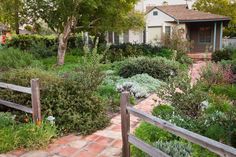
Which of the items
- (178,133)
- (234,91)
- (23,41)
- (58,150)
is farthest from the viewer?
(23,41)

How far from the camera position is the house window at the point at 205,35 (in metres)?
23.8

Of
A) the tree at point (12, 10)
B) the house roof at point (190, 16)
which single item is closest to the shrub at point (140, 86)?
the tree at point (12, 10)

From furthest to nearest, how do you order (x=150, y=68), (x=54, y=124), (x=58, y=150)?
(x=150, y=68) < (x=54, y=124) < (x=58, y=150)

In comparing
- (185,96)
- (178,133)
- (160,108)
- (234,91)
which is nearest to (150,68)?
(234,91)

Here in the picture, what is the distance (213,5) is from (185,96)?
87.9 ft

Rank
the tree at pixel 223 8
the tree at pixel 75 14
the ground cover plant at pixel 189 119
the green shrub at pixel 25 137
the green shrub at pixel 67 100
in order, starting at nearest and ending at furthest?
the ground cover plant at pixel 189 119
the green shrub at pixel 25 137
the green shrub at pixel 67 100
the tree at pixel 75 14
the tree at pixel 223 8

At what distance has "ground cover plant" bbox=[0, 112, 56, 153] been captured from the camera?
15.1 ft

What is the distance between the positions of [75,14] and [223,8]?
64.4ft

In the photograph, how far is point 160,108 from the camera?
18.6ft

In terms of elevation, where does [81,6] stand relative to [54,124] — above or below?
above

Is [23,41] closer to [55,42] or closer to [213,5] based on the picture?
[55,42]

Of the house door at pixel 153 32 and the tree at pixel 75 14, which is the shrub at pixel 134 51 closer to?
the tree at pixel 75 14

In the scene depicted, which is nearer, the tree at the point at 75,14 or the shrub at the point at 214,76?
the shrub at the point at 214,76

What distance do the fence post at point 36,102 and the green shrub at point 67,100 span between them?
329 mm
